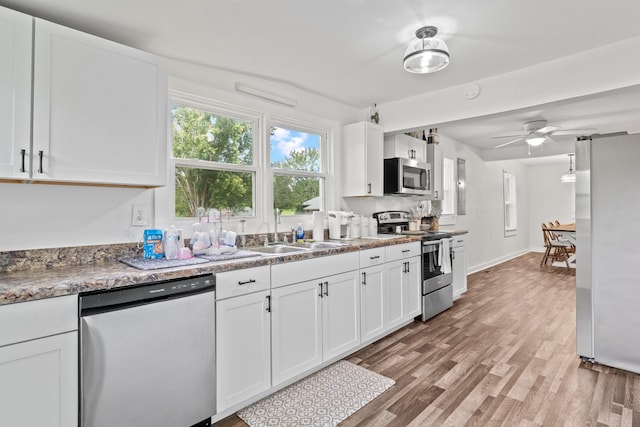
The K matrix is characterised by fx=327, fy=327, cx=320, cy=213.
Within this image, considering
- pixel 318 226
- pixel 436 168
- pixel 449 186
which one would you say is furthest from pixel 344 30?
pixel 449 186

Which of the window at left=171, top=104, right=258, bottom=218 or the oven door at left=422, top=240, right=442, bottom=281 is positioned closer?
A: the window at left=171, top=104, right=258, bottom=218

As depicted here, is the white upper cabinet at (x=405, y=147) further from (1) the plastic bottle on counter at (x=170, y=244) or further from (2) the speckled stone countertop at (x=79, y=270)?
(1) the plastic bottle on counter at (x=170, y=244)

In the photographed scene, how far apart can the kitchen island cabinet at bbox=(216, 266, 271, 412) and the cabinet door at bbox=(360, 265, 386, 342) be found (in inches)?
39.7

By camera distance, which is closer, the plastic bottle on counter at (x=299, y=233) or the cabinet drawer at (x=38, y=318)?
the cabinet drawer at (x=38, y=318)

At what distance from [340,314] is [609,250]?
7.02 feet

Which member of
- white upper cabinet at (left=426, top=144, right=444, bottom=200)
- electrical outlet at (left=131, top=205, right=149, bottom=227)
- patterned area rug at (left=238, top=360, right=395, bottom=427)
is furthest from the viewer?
white upper cabinet at (left=426, top=144, right=444, bottom=200)

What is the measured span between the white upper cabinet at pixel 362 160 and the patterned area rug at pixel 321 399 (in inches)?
73.8

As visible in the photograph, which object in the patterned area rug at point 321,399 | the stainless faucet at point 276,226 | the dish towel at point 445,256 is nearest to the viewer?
the patterned area rug at point 321,399

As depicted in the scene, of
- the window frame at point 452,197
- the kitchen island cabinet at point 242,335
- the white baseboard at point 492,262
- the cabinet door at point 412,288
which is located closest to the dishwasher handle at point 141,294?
the kitchen island cabinet at point 242,335

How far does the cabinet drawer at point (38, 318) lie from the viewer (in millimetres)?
1259

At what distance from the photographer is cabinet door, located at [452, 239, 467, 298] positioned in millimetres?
4277

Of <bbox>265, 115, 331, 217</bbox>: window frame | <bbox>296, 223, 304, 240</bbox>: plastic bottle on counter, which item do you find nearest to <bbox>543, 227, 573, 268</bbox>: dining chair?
<bbox>265, 115, 331, 217</bbox>: window frame

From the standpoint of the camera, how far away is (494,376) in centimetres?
242

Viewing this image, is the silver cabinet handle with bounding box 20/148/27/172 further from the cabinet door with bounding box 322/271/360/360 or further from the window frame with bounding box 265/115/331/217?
the cabinet door with bounding box 322/271/360/360
